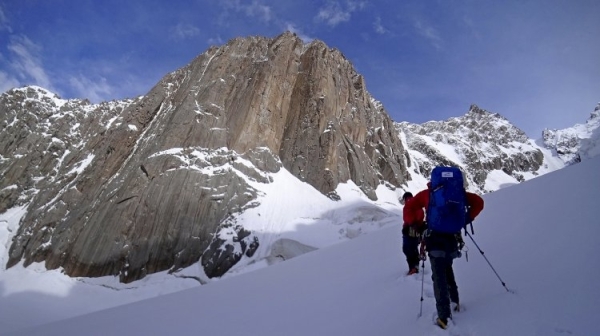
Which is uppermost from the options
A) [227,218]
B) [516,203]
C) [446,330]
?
[227,218]

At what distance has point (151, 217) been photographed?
1972 inches

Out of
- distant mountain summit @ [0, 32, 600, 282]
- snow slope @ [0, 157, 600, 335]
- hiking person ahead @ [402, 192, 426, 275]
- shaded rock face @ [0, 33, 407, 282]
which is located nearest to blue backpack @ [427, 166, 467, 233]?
snow slope @ [0, 157, 600, 335]

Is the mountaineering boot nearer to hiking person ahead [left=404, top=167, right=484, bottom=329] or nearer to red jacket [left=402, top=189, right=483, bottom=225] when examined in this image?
hiking person ahead [left=404, top=167, right=484, bottom=329]

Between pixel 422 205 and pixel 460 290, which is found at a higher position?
pixel 422 205

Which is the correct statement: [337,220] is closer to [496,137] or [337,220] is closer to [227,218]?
[227,218]

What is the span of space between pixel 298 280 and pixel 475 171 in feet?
457

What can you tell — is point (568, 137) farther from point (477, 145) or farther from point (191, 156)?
point (191, 156)

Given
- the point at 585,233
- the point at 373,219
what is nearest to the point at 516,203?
the point at 585,233

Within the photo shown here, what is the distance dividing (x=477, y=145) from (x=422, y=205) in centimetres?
16677

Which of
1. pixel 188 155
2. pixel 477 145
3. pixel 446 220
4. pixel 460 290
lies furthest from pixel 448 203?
pixel 477 145

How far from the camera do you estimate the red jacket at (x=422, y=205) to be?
5.04 metres

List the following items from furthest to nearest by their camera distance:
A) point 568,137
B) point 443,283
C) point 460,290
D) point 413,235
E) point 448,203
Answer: point 568,137 → point 413,235 → point 460,290 → point 448,203 → point 443,283

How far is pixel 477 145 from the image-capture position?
499 ft

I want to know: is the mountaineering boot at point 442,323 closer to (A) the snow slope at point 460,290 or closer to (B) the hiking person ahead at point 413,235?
(A) the snow slope at point 460,290
